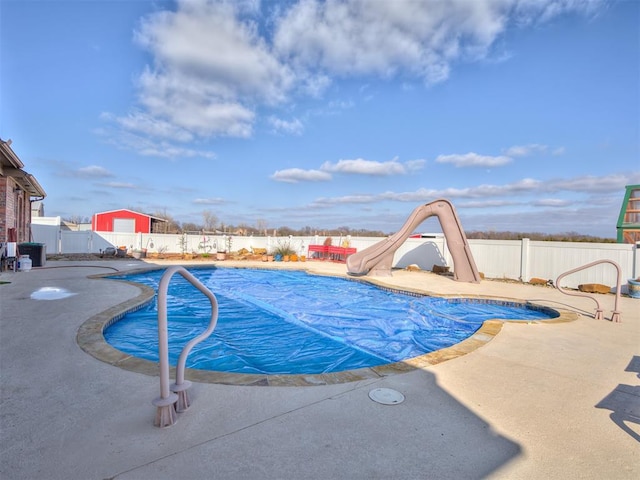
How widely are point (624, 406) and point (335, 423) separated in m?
2.51

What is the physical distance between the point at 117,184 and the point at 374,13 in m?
36.3

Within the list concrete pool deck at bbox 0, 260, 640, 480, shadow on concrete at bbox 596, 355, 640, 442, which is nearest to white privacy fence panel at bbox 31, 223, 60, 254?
concrete pool deck at bbox 0, 260, 640, 480

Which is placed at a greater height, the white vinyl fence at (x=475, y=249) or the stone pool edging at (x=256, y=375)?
the white vinyl fence at (x=475, y=249)

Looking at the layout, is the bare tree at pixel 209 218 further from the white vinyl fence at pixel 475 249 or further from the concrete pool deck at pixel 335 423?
the concrete pool deck at pixel 335 423

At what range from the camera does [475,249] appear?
40.6ft

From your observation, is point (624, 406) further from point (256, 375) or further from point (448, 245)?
point (448, 245)

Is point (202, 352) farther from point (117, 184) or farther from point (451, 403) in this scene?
point (117, 184)

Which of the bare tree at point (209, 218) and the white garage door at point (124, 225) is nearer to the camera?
the white garage door at point (124, 225)

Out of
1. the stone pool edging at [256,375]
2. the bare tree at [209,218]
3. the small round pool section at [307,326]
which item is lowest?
the small round pool section at [307,326]

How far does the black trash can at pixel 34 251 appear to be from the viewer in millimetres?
11156

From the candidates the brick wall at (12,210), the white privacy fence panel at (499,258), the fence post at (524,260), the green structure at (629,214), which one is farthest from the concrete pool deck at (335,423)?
the green structure at (629,214)

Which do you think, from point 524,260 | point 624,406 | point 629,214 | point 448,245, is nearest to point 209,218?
point 448,245

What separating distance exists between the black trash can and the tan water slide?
11.3 metres

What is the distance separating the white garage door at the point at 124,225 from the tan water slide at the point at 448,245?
2252 centimetres
